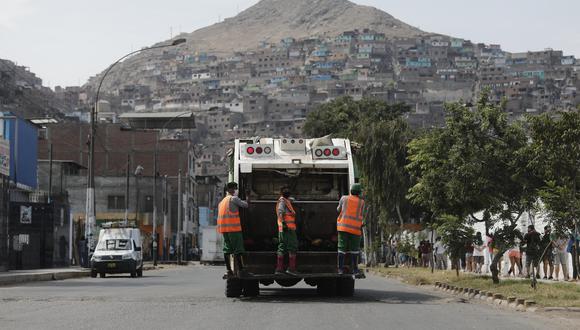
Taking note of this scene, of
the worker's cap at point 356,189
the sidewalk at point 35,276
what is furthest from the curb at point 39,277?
the worker's cap at point 356,189

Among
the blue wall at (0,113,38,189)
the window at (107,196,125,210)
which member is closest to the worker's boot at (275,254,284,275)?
the blue wall at (0,113,38,189)

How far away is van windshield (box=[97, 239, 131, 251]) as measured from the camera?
44500mm

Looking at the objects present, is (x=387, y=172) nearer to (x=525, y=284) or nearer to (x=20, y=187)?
(x=20, y=187)

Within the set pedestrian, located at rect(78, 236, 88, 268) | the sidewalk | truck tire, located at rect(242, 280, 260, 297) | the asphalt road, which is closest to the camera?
the asphalt road

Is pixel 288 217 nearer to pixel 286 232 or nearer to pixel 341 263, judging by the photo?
pixel 286 232

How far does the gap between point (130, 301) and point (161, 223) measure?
79.2m

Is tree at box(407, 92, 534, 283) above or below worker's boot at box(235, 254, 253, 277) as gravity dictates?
above

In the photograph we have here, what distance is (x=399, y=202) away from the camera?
56219mm

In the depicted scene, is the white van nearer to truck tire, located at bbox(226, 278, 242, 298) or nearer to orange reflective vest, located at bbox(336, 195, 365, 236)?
truck tire, located at bbox(226, 278, 242, 298)

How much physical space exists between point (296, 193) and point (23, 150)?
39.5 m

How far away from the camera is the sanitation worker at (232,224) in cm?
2152

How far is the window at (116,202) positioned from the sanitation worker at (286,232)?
246 ft

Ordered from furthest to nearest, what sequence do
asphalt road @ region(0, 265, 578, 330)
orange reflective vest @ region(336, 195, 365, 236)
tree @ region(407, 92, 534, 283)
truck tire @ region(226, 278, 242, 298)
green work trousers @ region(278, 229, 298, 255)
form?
tree @ region(407, 92, 534, 283) → truck tire @ region(226, 278, 242, 298) → green work trousers @ region(278, 229, 298, 255) → orange reflective vest @ region(336, 195, 365, 236) → asphalt road @ region(0, 265, 578, 330)

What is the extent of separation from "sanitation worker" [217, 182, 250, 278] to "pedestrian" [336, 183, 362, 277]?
183 centimetres
